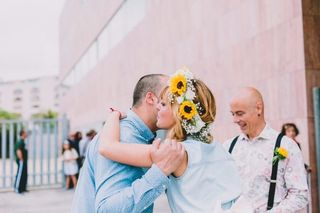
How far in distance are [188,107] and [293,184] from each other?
3.81 ft

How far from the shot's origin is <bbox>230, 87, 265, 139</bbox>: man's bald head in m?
2.82

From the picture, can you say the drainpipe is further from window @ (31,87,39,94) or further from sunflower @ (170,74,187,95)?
window @ (31,87,39,94)

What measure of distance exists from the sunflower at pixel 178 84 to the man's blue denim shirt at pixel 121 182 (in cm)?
21

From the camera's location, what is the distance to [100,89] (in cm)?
2433

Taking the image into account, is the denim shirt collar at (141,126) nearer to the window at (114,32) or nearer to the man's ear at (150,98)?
the man's ear at (150,98)

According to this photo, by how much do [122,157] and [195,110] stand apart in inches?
14.6

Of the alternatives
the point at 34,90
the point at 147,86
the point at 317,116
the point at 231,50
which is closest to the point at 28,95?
the point at 34,90

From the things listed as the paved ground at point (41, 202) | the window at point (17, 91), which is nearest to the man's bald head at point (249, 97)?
the paved ground at point (41, 202)

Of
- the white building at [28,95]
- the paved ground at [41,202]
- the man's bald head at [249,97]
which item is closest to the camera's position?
the man's bald head at [249,97]

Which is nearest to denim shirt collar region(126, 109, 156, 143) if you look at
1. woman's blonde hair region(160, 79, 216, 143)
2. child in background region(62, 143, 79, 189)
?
woman's blonde hair region(160, 79, 216, 143)

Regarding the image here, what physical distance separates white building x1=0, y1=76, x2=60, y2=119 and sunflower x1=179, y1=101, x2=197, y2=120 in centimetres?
12147

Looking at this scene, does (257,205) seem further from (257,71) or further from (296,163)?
(257,71)

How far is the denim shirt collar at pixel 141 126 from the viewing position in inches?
75.6

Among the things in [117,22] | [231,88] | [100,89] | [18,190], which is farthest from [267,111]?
[100,89]
